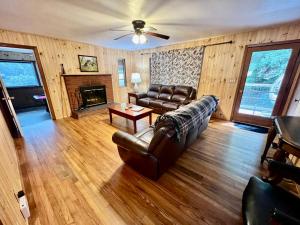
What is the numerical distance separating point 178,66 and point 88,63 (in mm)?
3252

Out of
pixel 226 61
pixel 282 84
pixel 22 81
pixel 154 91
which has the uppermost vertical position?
pixel 226 61

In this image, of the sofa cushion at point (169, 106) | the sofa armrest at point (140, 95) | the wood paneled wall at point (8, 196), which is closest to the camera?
the wood paneled wall at point (8, 196)

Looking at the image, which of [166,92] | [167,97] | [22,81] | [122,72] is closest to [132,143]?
[167,97]

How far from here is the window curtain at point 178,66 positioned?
418 centimetres

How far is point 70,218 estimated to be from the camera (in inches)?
52.9

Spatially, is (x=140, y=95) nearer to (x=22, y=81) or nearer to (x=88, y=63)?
(x=88, y=63)

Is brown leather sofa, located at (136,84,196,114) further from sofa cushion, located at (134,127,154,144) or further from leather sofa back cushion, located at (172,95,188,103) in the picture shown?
sofa cushion, located at (134,127,154,144)

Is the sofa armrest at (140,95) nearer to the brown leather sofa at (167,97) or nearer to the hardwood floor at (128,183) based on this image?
the brown leather sofa at (167,97)

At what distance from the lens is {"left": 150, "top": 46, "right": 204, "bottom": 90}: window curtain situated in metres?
4.18

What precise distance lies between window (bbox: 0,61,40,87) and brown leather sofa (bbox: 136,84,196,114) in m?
4.94

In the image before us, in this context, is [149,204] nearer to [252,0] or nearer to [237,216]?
[237,216]

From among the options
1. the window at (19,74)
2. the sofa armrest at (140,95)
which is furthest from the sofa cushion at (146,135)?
the window at (19,74)

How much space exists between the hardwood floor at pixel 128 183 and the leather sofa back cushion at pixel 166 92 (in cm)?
208

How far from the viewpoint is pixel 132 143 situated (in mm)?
1720
